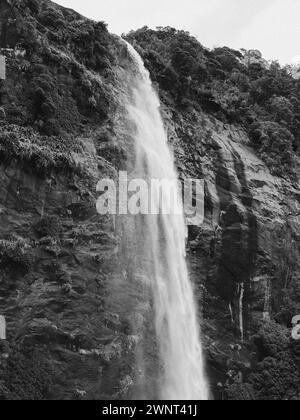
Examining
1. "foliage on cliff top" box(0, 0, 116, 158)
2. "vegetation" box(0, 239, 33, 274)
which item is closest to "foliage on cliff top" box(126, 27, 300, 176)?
"foliage on cliff top" box(0, 0, 116, 158)

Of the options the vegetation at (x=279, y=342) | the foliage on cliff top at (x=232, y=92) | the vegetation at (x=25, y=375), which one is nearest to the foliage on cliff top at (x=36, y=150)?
the vegetation at (x=25, y=375)

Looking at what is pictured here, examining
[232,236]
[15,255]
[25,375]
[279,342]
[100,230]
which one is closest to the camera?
[25,375]

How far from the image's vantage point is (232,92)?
37406mm

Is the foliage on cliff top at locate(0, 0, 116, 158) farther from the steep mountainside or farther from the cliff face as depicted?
the steep mountainside

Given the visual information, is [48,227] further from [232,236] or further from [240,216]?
[240,216]

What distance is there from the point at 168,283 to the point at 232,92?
18.1 m

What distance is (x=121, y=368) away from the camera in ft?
65.8

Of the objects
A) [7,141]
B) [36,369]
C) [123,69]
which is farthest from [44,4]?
[36,369]

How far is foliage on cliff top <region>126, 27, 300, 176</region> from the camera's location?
3241 cm

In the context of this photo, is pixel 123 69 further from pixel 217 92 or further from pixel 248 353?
pixel 248 353

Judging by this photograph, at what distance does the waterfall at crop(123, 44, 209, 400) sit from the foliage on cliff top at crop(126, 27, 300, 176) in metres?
5.78

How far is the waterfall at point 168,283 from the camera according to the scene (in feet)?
70.6

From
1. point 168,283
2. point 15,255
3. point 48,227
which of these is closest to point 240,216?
point 168,283

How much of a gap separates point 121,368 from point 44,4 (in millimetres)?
17245
